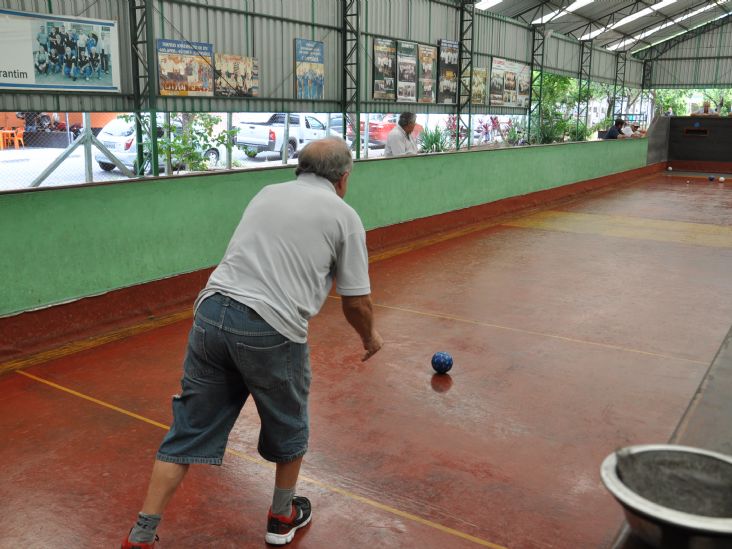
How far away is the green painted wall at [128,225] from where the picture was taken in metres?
5.25

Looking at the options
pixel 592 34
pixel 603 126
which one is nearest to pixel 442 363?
pixel 592 34

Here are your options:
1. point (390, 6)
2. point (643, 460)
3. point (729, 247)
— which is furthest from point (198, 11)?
point (643, 460)

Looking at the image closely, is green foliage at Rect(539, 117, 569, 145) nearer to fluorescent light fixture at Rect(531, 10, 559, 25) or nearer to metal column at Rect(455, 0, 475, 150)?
fluorescent light fixture at Rect(531, 10, 559, 25)

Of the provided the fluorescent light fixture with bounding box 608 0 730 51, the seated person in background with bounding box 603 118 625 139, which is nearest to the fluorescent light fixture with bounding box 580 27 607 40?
the fluorescent light fixture with bounding box 608 0 730 51

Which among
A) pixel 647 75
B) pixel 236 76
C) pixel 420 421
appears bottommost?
pixel 420 421

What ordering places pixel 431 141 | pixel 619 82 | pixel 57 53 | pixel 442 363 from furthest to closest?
pixel 619 82 < pixel 431 141 < pixel 57 53 < pixel 442 363

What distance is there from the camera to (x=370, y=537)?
3068 millimetres

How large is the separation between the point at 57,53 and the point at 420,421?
8.36 m

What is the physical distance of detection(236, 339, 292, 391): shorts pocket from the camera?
266 centimetres

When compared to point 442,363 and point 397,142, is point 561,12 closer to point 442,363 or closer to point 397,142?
point 397,142

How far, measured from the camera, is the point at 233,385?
111 inches

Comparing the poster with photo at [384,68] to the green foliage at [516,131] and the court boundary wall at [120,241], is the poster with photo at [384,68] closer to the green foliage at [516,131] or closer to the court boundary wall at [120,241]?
the court boundary wall at [120,241]

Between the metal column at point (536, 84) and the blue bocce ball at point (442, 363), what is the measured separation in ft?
69.9

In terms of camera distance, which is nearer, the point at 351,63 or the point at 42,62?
the point at 42,62
